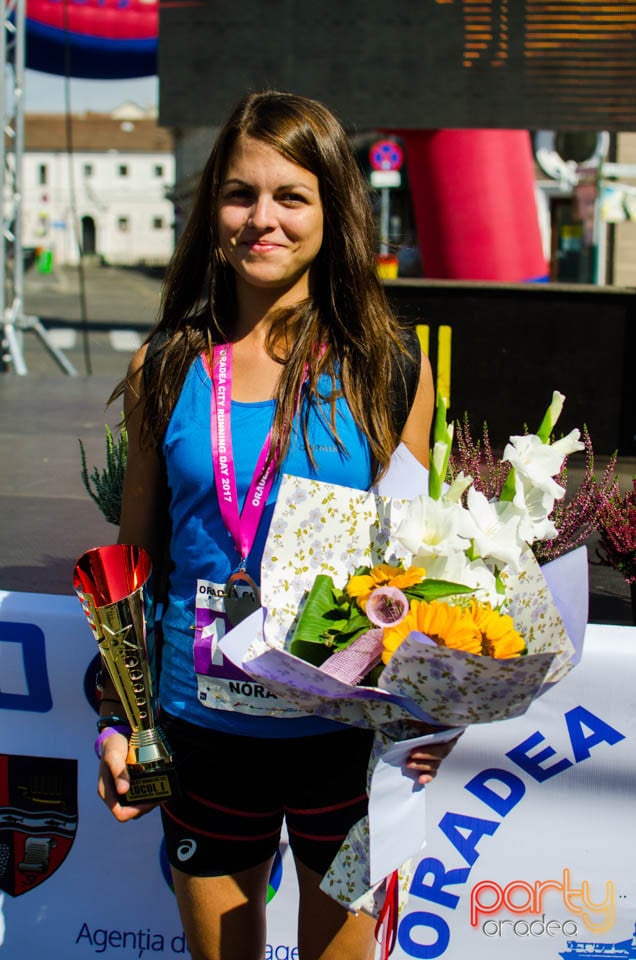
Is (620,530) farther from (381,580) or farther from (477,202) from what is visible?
(477,202)

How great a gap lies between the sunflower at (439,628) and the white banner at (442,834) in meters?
0.87

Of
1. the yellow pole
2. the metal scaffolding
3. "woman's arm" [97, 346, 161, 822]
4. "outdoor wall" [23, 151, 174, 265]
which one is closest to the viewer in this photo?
"woman's arm" [97, 346, 161, 822]

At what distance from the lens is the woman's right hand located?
160cm

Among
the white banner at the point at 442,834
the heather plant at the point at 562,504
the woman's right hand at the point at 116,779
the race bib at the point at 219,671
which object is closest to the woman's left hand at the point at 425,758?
the race bib at the point at 219,671

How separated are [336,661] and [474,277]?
648 cm

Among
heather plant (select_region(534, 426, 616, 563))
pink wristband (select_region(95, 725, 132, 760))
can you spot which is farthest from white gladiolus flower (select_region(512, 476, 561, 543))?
heather plant (select_region(534, 426, 616, 563))

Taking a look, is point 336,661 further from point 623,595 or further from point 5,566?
point 5,566

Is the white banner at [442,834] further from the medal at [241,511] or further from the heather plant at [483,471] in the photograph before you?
the medal at [241,511]

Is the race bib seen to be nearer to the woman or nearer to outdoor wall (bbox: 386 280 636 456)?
the woman

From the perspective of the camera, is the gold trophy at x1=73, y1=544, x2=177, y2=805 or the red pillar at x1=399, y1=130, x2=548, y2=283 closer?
the gold trophy at x1=73, y1=544, x2=177, y2=805

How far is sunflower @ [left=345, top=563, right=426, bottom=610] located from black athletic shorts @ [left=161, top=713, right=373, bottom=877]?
1.06 feet

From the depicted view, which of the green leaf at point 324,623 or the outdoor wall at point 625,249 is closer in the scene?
the green leaf at point 324,623

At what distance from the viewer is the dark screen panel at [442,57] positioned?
7.01 m

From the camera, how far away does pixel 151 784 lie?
5.16 ft
